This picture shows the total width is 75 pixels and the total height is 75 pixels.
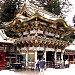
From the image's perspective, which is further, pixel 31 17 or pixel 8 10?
pixel 8 10

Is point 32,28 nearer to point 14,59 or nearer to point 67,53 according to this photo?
Answer: point 14,59

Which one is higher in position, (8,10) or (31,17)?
(8,10)

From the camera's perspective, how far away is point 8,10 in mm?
48594

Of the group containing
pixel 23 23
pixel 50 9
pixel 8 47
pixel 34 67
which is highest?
pixel 50 9

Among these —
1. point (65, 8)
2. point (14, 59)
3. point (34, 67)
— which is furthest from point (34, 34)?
point (65, 8)

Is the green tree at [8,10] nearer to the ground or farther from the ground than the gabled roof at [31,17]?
farther from the ground

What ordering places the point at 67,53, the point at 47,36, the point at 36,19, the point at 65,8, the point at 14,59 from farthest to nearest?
the point at 65,8
the point at 67,53
the point at 14,59
the point at 47,36
the point at 36,19

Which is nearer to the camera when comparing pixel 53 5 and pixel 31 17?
pixel 31 17

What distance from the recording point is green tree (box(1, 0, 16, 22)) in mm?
47841

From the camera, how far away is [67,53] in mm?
53312

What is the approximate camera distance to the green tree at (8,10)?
157 feet

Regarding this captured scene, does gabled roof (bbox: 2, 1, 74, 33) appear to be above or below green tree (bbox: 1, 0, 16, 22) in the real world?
below

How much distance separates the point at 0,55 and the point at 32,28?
16.5ft

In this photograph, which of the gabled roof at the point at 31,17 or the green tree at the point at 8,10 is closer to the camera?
the gabled roof at the point at 31,17
